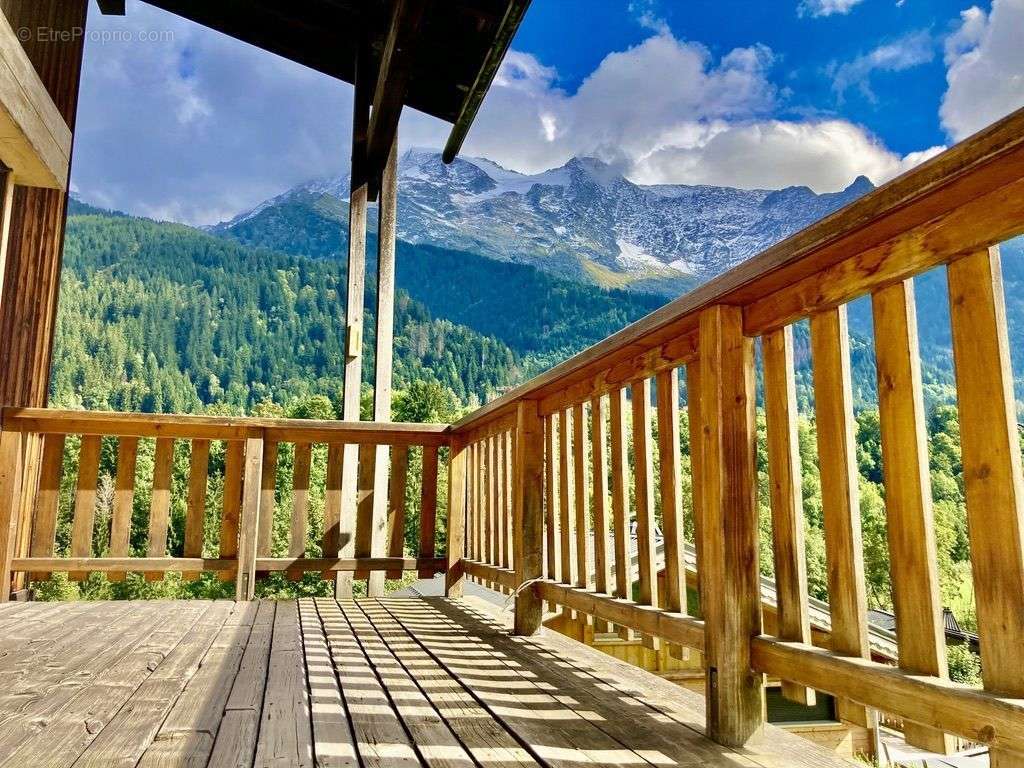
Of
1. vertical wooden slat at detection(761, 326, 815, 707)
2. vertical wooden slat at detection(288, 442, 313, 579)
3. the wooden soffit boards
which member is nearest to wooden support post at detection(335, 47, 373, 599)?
vertical wooden slat at detection(288, 442, 313, 579)

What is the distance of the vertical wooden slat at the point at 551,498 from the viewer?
251 centimetres

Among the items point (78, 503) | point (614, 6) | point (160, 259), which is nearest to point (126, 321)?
point (160, 259)

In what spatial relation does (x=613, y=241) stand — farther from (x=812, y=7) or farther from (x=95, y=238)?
(x=95, y=238)

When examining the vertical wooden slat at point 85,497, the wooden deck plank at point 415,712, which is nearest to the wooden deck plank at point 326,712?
the wooden deck plank at point 415,712

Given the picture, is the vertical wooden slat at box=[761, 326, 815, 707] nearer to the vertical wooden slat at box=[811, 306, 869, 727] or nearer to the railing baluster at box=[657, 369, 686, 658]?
the vertical wooden slat at box=[811, 306, 869, 727]

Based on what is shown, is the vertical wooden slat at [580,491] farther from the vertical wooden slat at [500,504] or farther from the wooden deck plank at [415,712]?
the vertical wooden slat at [500,504]

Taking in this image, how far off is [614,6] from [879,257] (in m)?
116

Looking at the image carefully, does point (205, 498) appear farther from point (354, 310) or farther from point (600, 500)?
point (600, 500)

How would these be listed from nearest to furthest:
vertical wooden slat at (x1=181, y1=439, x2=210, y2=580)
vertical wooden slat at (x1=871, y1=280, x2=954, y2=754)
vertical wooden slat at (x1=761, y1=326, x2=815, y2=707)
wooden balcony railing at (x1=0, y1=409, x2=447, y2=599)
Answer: vertical wooden slat at (x1=871, y1=280, x2=954, y2=754)
vertical wooden slat at (x1=761, y1=326, x2=815, y2=707)
wooden balcony railing at (x1=0, y1=409, x2=447, y2=599)
vertical wooden slat at (x1=181, y1=439, x2=210, y2=580)

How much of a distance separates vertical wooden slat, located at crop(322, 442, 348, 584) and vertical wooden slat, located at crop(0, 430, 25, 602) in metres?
1.30

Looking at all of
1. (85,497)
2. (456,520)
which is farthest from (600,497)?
(85,497)

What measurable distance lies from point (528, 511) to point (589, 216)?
90.8 metres

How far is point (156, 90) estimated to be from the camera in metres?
90.7

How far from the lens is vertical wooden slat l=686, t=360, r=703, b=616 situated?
1494mm
